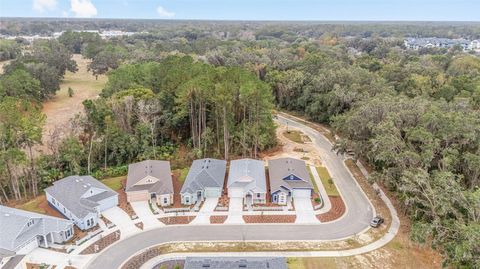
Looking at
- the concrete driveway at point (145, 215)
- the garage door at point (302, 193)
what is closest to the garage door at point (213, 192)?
the concrete driveway at point (145, 215)

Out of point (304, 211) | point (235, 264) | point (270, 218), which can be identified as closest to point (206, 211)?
point (270, 218)

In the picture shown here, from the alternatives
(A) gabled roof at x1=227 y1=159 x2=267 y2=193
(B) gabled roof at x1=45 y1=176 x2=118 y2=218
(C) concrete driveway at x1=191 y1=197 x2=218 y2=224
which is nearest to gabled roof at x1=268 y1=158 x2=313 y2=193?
(A) gabled roof at x1=227 y1=159 x2=267 y2=193

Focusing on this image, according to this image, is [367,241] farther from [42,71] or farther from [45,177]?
[42,71]

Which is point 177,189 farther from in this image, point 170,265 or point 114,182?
point 170,265

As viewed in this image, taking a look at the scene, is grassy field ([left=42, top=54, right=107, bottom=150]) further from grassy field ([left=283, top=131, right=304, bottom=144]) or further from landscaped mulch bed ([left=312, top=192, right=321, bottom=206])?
landscaped mulch bed ([left=312, top=192, right=321, bottom=206])

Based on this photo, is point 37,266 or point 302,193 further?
point 302,193
